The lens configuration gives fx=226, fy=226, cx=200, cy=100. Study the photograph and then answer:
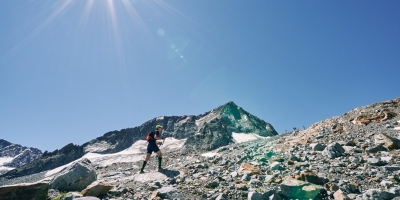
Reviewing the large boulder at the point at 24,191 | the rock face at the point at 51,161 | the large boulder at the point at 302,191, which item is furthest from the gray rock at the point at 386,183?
the rock face at the point at 51,161

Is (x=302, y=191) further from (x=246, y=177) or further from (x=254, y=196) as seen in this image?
(x=246, y=177)

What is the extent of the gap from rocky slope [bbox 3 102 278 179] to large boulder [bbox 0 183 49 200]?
2765 inches

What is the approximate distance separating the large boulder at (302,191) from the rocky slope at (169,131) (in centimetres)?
7133

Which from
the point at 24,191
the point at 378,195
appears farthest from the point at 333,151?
the point at 24,191

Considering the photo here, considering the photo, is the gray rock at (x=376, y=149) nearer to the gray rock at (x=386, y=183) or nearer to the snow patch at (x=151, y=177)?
the gray rock at (x=386, y=183)

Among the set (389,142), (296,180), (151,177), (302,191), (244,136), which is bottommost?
(302,191)

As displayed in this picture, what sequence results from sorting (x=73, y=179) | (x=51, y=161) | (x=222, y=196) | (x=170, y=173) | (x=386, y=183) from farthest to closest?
(x=51, y=161), (x=170, y=173), (x=73, y=179), (x=222, y=196), (x=386, y=183)

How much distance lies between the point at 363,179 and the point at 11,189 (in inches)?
495

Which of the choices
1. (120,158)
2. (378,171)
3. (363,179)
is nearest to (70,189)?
(363,179)

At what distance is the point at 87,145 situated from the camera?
111250 millimetres

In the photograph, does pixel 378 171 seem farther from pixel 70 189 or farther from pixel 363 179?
pixel 70 189

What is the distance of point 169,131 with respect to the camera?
11225 cm

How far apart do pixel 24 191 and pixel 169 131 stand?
105 metres

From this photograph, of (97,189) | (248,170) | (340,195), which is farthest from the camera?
(248,170)
